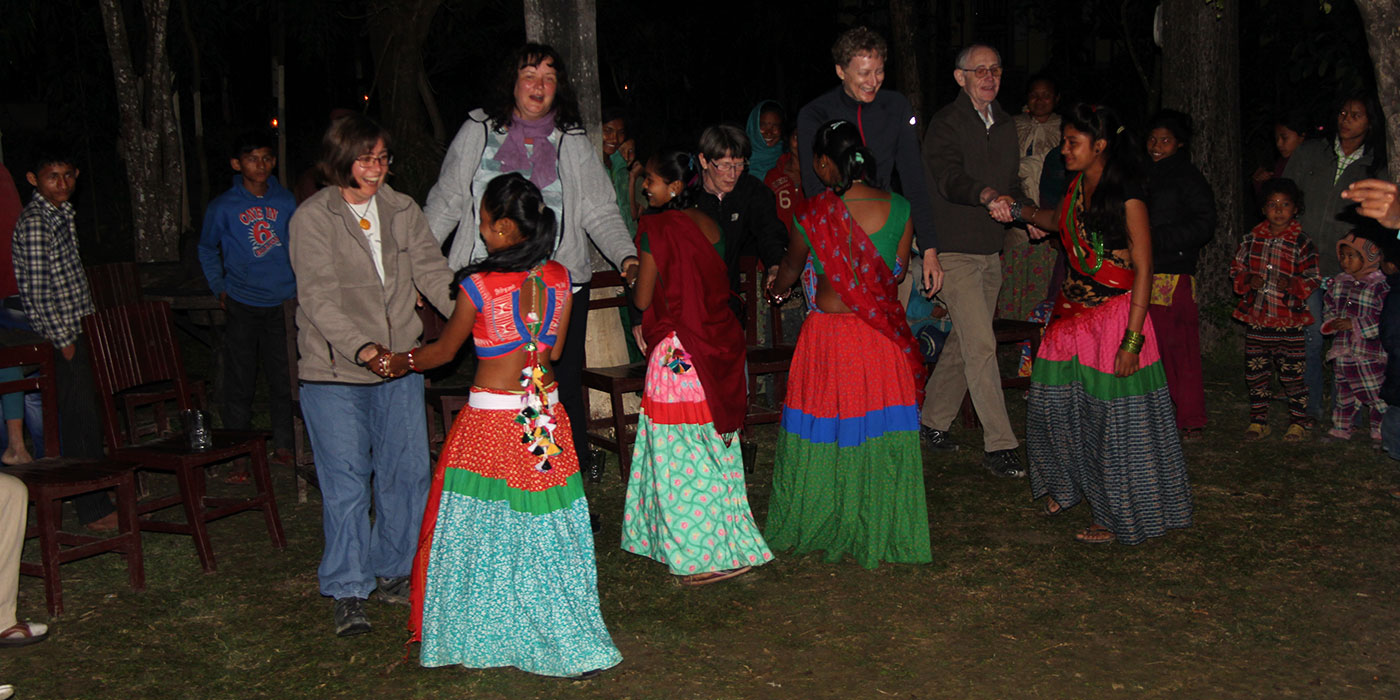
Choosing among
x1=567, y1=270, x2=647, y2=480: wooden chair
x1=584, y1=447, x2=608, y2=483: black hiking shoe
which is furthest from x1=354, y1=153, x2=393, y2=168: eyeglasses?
x1=584, y1=447, x2=608, y2=483: black hiking shoe

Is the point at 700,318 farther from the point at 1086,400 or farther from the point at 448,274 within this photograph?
the point at 1086,400

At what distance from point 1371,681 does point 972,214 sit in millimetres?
3256

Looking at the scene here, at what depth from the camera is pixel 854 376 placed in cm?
526

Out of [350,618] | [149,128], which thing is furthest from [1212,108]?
[149,128]

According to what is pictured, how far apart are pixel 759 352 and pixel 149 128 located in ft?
28.5

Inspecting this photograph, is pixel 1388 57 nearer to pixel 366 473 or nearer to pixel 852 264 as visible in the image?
pixel 852 264

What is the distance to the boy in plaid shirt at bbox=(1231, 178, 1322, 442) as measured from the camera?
7.30 metres

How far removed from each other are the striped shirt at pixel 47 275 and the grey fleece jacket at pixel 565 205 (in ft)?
6.81

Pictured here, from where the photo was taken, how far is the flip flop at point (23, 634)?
4613 millimetres

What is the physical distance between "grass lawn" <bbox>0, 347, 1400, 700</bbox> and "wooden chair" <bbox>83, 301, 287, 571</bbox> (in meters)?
0.21

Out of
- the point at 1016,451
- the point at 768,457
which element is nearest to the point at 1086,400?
the point at 1016,451

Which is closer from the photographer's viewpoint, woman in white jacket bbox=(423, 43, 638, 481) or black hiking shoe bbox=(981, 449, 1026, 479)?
woman in white jacket bbox=(423, 43, 638, 481)

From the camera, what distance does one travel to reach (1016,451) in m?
6.70

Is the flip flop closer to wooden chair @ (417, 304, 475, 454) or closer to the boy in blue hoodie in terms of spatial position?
wooden chair @ (417, 304, 475, 454)
